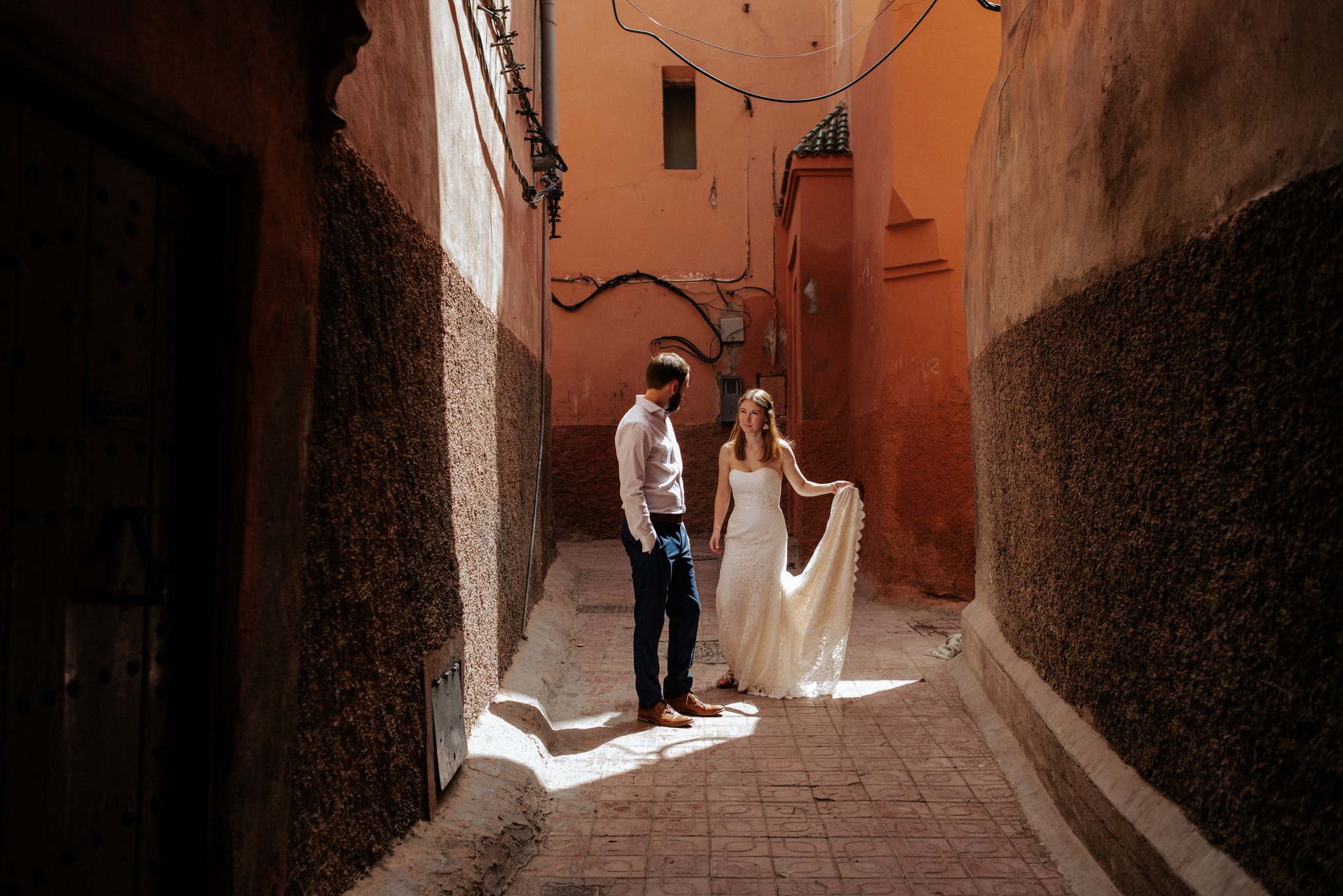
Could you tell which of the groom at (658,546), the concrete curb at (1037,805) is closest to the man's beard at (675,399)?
the groom at (658,546)

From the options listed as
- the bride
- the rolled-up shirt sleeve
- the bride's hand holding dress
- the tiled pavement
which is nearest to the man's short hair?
the rolled-up shirt sleeve

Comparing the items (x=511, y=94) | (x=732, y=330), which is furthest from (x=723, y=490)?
(x=732, y=330)

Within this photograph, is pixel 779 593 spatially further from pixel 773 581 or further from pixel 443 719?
pixel 443 719

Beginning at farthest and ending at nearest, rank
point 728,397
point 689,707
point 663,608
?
point 728,397 → point 689,707 → point 663,608

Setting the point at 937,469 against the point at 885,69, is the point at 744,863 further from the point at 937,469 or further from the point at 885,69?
the point at 885,69

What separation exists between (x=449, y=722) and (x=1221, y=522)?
8.36 ft

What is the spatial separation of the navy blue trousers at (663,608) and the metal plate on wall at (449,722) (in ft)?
4.16

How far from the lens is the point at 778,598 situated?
5.38 metres

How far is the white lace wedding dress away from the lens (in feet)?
17.3

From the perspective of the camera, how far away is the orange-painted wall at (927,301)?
7680mm

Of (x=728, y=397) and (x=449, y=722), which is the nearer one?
(x=449, y=722)

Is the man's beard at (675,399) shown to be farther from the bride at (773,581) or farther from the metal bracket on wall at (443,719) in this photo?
the metal bracket on wall at (443,719)

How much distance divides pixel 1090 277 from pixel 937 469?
4853 mm

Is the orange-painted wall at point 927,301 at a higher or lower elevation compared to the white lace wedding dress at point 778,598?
higher
